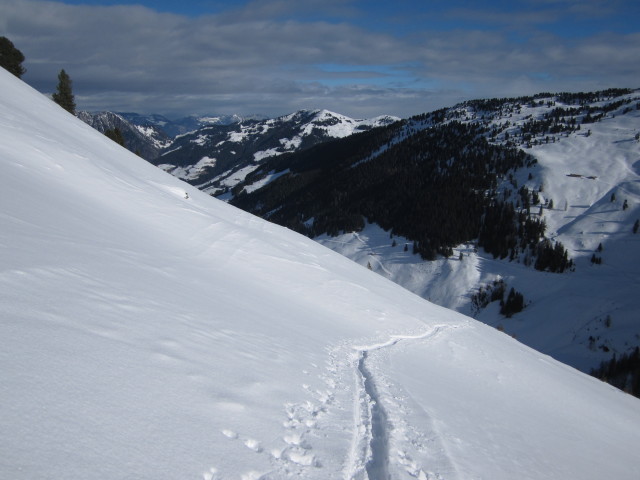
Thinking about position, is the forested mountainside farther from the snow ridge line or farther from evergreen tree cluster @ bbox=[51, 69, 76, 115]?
evergreen tree cluster @ bbox=[51, 69, 76, 115]

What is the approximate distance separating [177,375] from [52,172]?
12293 mm

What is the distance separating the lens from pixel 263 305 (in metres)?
10.8

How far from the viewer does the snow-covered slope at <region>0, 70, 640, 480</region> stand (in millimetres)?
3826

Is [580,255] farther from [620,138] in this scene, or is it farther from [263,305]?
[263,305]

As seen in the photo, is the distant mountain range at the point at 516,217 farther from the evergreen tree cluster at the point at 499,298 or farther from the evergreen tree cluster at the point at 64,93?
the evergreen tree cluster at the point at 64,93

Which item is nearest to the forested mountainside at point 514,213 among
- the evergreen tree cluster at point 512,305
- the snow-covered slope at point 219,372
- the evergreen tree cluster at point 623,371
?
the evergreen tree cluster at point 512,305

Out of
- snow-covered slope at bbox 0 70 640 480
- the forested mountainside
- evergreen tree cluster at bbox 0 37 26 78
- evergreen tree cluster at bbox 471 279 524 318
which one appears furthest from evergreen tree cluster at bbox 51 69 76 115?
evergreen tree cluster at bbox 471 279 524 318

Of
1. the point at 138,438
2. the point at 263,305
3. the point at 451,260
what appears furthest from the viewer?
the point at 451,260

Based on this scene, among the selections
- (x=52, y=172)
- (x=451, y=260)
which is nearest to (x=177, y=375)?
(x=52, y=172)

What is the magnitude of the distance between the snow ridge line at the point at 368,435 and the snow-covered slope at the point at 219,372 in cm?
4

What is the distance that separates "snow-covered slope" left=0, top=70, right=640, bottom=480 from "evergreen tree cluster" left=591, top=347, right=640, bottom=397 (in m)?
19.7

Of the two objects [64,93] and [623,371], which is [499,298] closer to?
[623,371]

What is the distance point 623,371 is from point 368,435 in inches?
1520

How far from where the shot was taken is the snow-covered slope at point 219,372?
3826 mm
